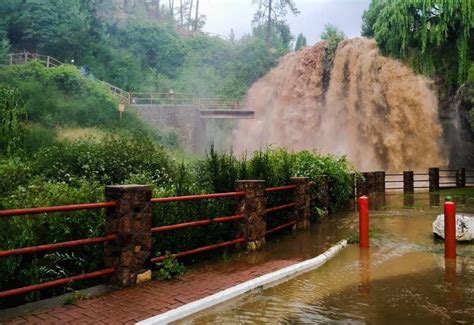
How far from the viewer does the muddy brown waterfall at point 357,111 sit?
24469 millimetres

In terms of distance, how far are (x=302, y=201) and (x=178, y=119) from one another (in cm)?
2865

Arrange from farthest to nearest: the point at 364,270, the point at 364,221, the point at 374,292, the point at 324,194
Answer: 1. the point at 324,194
2. the point at 364,221
3. the point at 364,270
4. the point at 374,292

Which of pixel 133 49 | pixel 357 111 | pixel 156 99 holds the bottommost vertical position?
pixel 357 111

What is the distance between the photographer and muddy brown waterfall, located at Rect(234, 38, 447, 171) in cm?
2447

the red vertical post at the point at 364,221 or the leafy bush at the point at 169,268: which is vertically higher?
the red vertical post at the point at 364,221

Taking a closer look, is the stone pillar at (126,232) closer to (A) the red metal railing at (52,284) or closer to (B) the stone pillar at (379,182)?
(A) the red metal railing at (52,284)

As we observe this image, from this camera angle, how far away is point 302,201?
9086 mm

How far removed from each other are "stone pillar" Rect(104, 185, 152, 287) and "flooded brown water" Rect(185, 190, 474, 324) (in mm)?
1228

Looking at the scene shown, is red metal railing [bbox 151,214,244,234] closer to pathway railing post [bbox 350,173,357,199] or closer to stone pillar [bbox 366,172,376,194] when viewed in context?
pathway railing post [bbox 350,173,357,199]

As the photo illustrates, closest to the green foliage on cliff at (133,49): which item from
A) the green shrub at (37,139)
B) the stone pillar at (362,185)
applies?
the green shrub at (37,139)

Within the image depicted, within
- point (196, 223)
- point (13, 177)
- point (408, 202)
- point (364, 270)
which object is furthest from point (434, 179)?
point (13, 177)

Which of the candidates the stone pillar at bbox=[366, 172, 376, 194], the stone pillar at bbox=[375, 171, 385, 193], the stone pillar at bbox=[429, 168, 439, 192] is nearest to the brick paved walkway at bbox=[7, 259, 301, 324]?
the stone pillar at bbox=[366, 172, 376, 194]

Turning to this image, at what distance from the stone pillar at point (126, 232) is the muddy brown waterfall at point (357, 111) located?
14.1 m

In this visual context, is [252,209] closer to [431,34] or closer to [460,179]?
[431,34]
